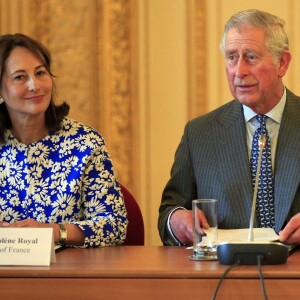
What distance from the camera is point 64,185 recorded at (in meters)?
3.04

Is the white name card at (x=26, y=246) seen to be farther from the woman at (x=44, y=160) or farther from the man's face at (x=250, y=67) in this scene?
the man's face at (x=250, y=67)

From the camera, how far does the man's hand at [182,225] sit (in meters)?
2.75

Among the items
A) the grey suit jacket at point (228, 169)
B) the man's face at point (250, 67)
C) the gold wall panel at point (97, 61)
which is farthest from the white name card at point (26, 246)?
the gold wall panel at point (97, 61)

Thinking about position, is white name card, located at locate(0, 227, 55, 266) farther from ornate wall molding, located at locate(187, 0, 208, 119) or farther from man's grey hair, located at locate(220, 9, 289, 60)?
ornate wall molding, located at locate(187, 0, 208, 119)

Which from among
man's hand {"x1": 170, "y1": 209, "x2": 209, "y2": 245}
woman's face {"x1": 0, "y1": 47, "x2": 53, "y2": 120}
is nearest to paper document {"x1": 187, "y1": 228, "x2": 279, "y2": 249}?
man's hand {"x1": 170, "y1": 209, "x2": 209, "y2": 245}

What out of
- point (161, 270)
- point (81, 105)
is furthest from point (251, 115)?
point (81, 105)

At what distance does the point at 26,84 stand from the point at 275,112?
962 mm

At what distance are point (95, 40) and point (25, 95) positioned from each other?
116 centimetres

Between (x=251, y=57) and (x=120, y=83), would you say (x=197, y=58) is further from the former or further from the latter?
(x=251, y=57)

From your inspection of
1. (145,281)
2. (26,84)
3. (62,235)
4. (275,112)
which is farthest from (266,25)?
(145,281)

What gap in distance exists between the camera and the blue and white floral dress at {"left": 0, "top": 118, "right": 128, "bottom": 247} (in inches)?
119

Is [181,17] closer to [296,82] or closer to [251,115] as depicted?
[296,82]

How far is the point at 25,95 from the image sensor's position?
3.10 meters

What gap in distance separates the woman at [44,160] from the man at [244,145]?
0.24 metres
